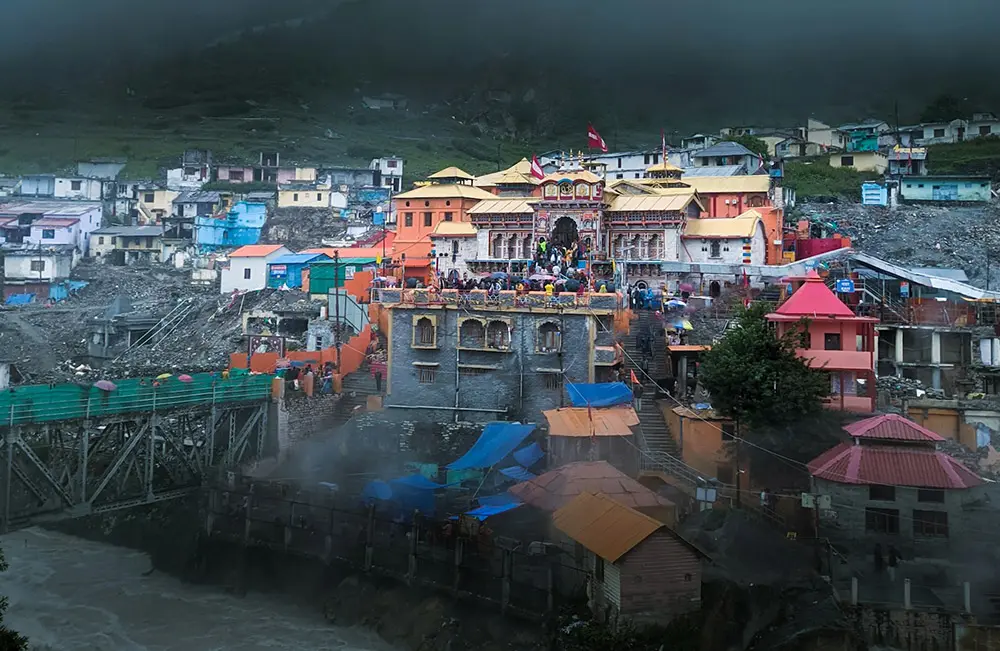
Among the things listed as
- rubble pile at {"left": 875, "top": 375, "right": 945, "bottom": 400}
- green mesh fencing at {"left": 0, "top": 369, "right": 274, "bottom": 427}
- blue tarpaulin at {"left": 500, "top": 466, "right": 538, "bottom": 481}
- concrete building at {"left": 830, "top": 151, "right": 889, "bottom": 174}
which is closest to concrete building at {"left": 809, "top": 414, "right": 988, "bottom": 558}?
blue tarpaulin at {"left": 500, "top": 466, "right": 538, "bottom": 481}

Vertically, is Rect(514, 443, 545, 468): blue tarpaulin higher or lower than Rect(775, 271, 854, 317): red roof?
lower

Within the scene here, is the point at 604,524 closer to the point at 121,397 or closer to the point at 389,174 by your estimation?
the point at 121,397

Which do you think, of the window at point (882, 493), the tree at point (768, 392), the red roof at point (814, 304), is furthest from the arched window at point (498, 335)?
the window at point (882, 493)

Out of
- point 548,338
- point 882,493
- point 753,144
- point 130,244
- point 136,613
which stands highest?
point 753,144

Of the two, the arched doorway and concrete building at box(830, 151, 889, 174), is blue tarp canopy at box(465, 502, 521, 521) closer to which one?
the arched doorway

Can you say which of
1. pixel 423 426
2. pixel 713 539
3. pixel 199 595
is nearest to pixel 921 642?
pixel 713 539

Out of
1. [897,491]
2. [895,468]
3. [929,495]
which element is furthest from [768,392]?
[929,495]

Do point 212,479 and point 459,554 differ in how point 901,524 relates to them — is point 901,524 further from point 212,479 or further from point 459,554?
point 212,479
